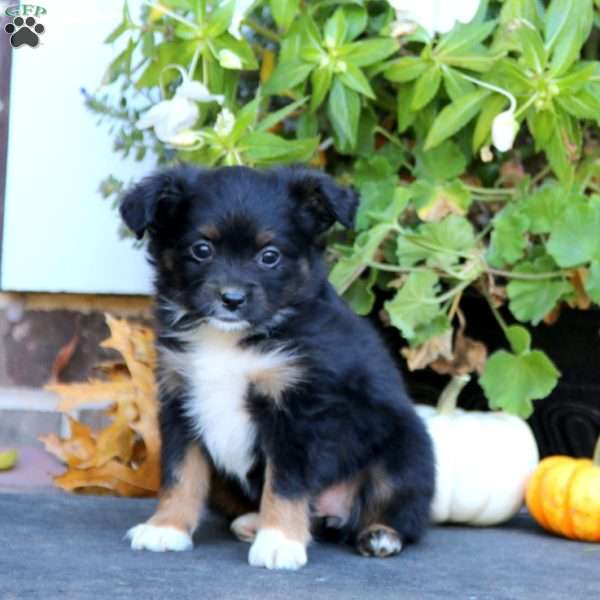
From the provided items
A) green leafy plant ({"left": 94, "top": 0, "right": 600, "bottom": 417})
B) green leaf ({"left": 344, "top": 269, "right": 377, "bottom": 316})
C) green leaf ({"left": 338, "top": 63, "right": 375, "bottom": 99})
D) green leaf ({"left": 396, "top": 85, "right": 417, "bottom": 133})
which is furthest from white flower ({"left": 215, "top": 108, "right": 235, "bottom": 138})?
green leaf ({"left": 344, "top": 269, "right": 377, "bottom": 316})

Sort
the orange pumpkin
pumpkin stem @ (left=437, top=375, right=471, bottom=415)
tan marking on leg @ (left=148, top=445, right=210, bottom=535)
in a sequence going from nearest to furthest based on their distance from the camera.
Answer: tan marking on leg @ (left=148, top=445, right=210, bottom=535) < the orange pumpkin < pumpkin stem @ (left=437, top=375, right=471, bottom=415)

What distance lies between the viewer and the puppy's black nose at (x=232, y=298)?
3.37 m

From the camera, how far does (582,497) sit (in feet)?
13.0

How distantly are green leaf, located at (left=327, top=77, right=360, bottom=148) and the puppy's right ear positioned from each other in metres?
0.74

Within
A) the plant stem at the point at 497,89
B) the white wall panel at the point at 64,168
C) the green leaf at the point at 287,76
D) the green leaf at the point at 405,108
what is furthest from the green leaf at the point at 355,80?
the white wall panel at the point at 64,168

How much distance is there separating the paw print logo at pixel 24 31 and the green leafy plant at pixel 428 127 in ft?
2.24

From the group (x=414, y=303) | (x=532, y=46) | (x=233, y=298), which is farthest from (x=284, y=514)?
(x=532, y=46)

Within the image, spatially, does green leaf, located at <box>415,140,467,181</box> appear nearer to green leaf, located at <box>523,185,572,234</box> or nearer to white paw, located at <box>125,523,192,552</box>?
green leaf, located at <box>523,185,572,234</box>

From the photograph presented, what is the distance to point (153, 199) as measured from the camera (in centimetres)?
348

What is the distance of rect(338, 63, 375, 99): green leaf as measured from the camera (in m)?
4.10

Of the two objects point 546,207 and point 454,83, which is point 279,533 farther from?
point 454,83

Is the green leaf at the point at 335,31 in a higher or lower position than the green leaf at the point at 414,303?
higher

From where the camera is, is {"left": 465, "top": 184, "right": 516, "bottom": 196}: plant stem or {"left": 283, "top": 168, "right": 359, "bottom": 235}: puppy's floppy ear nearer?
{"left": 283, "top": 168, "right": 359, "bottom": 235}: puppy's floppy ear

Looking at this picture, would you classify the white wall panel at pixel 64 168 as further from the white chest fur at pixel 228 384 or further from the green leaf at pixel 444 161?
the white chest fur at pixel 228 384
